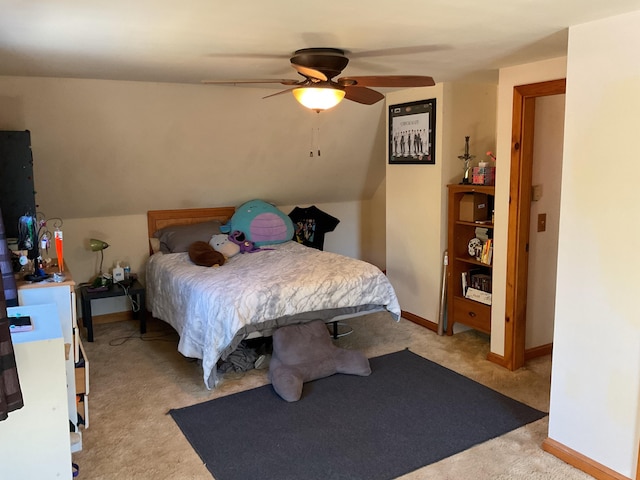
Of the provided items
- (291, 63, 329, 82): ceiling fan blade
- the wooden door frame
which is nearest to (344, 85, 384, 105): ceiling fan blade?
(291, 63, 329, 82): ceiling fan blade

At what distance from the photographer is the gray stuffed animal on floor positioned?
138 inches

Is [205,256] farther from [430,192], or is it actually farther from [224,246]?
[430,192]

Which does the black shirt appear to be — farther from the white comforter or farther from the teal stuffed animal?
the white comforter

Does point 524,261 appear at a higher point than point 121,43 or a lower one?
lower

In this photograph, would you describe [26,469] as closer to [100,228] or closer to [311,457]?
[311,457]

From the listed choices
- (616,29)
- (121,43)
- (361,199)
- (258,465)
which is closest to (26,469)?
(258,465)

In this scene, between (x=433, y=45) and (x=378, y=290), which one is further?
(x=378, y=290)

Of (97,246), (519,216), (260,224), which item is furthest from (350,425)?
(97,246)

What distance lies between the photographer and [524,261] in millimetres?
3686

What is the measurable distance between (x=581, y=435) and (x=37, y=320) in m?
2.56

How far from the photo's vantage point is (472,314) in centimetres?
429

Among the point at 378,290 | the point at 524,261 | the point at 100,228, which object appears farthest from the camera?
the point at 100,228

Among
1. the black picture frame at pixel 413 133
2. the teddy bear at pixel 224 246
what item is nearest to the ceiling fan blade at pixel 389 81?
the black picture frame at pixel 413 133

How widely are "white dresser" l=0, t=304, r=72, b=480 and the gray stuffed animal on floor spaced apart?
153 cm
